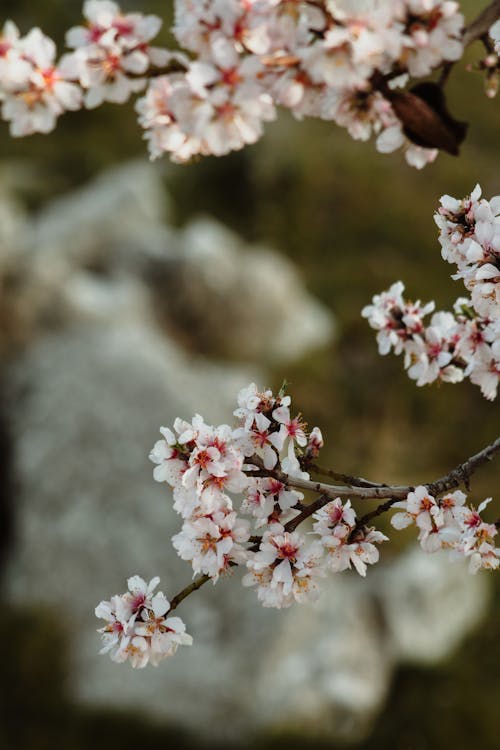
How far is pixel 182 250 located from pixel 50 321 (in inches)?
36.8

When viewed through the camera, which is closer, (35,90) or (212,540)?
(212,540)

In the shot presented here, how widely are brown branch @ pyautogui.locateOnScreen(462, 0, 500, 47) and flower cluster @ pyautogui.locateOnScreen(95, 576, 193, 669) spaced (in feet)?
2.16

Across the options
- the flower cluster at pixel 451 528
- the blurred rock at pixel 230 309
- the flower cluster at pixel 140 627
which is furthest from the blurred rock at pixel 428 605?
the flower cluster at pixel 140 627

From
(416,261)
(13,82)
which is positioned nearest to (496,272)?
(13,82)

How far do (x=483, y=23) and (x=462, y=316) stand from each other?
39cm

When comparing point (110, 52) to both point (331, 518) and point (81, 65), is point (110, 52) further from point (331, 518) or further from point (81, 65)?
point (331, 518)

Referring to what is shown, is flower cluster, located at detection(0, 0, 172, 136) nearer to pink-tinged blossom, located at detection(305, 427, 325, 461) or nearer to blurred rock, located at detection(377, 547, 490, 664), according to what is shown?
pink-tinged blossom, located at detection(305, 427, 325, 461)

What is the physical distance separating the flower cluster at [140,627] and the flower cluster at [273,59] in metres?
0.47

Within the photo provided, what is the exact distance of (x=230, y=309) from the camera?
5289mm

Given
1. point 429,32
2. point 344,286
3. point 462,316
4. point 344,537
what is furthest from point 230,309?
point 429,32

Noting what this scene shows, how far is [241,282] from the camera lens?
209 inches

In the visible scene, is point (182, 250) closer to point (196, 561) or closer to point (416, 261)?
point (416, 261)

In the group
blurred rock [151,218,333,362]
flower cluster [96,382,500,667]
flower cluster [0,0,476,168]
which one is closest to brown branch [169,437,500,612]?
flower cluster [96,382,500,667]

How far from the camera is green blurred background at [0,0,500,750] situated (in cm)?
318
